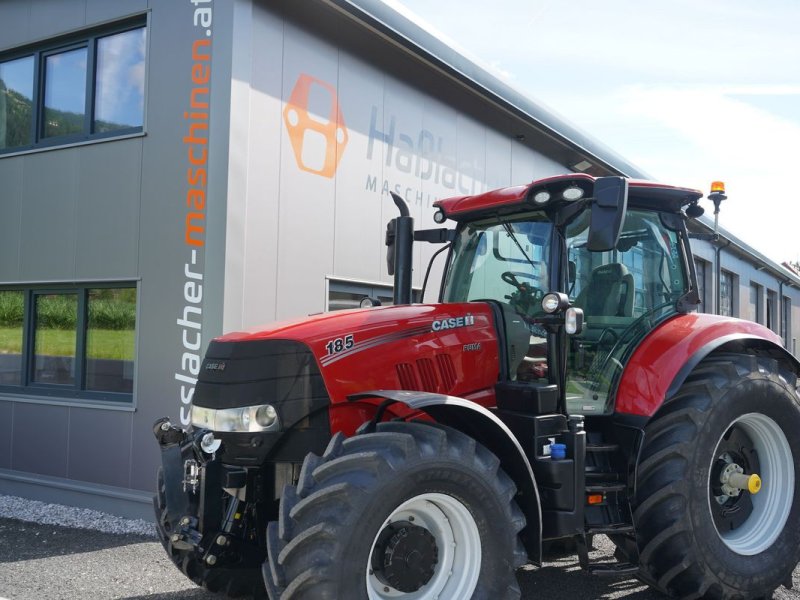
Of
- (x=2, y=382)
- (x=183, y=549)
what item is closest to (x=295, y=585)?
(x=183, y=549)

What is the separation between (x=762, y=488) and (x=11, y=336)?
759 cm

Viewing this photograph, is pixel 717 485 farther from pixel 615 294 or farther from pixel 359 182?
pixel 359 182

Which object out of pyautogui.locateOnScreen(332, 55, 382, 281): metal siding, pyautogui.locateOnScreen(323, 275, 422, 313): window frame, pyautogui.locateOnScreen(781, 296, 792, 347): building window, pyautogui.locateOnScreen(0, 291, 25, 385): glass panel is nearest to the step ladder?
pyautogui.locateOnScreen(323, 275, 422, 313): window frame

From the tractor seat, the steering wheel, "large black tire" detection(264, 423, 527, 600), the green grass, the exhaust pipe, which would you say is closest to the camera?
"large black tire" detection(264, 423, 527, 600)

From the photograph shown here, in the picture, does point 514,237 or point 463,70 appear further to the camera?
point 463,70

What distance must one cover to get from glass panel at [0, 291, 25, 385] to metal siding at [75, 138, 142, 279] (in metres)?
1.24

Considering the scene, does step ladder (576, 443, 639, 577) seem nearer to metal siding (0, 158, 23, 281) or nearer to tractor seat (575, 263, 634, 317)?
tractor seat (575, 263, 634, 317)

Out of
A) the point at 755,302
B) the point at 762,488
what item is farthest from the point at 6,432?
the point at 755,302

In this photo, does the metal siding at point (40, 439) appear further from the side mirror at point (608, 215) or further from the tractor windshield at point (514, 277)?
the side mirror at point (608, 215)

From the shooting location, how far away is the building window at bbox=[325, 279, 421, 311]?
826 cm

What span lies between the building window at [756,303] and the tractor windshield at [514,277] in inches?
894

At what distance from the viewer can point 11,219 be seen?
8.46 meters

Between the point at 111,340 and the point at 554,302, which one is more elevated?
the point at 554,302

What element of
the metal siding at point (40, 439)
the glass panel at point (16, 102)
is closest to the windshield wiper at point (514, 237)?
the metal siding at point (40, 439)
